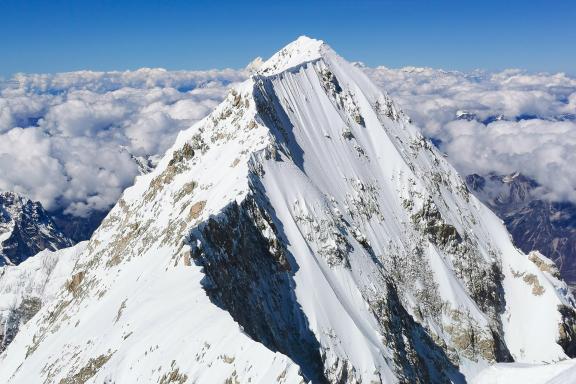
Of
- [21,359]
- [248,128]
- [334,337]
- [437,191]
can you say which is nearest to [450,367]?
[334,337]

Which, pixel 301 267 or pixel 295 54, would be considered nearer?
pixel 301 267

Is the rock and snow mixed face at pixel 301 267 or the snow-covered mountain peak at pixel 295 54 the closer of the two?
the rock and snow mixed face at pixel 301 267

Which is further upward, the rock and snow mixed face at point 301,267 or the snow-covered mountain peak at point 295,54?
the snow-covered mountain peak at point 295,54

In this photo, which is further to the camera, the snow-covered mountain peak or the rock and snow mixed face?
the snow-covered mountain peak

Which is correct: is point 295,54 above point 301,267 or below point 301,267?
above

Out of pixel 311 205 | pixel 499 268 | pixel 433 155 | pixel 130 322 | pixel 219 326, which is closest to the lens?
pixel 219 326

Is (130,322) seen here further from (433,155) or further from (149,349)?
(433,155)

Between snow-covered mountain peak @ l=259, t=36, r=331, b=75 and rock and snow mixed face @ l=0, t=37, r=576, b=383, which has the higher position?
snow-covered mountain peak @ l=259, t=36, r=331, b=75

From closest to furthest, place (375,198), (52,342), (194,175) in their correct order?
(52,342), (194,175), (375,198)
